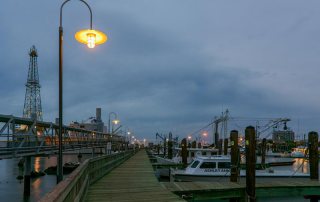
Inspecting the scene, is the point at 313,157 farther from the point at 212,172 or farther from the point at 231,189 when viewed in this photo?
the point at 231,189

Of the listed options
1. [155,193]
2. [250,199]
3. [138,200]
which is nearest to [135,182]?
[155,193]

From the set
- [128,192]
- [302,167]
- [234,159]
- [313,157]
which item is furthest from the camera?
[302,167]

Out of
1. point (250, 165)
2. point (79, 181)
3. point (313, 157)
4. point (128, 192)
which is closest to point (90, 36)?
point (79, 181)

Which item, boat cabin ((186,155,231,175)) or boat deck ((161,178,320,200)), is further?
→ boat cabin ((186,155,231,175))

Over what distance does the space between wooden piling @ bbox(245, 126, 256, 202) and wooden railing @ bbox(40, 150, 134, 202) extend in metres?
7.95

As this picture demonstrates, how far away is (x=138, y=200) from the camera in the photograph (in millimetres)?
11531

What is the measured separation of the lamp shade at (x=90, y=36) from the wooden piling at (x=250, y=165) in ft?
35.7

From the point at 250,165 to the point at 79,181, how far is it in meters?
11.5

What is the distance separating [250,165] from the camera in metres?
18.0

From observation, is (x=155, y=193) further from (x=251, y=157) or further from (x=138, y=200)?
(x=251, y=157)

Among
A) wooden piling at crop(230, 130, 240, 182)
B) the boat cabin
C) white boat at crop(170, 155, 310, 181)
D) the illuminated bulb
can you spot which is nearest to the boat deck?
wooden piling at crop(230, 130, 240, 182)

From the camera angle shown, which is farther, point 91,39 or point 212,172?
point 212,172

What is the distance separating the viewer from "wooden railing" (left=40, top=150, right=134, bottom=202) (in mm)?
5243

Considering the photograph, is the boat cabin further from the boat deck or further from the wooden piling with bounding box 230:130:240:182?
the boat deck
